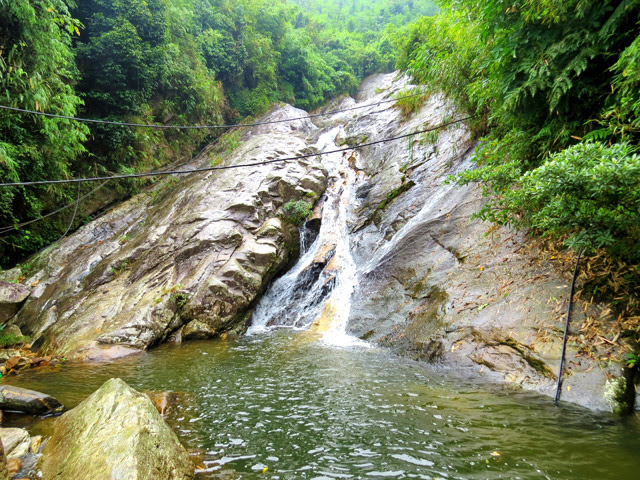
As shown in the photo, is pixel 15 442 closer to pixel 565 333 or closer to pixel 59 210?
pixel 565 333

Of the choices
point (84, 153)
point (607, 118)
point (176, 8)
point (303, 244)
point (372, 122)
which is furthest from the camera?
point (372, 122)

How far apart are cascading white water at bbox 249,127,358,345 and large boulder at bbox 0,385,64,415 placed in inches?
195

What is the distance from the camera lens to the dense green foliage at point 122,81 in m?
7.68

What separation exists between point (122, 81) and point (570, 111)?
1472 cm

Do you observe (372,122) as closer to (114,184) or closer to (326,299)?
(326,299)

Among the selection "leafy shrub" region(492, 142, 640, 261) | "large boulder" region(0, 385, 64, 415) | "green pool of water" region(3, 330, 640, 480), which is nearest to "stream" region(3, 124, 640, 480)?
"green pool of water" region(3, 330, 640, 480)

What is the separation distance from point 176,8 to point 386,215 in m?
15.0

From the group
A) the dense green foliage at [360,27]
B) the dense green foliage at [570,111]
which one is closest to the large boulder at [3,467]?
the dense green foliage at [570,111]

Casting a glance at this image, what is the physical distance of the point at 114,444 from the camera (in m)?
2.50

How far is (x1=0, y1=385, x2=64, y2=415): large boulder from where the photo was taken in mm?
3645

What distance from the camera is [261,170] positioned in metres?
12.3

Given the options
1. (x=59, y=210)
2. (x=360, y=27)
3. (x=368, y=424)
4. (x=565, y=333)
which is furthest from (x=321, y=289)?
(x=360, y=27)

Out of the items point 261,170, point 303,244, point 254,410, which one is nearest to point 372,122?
point 261,170

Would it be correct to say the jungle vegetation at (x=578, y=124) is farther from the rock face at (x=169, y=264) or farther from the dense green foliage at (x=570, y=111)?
the rock face at (x=169, y=264)
